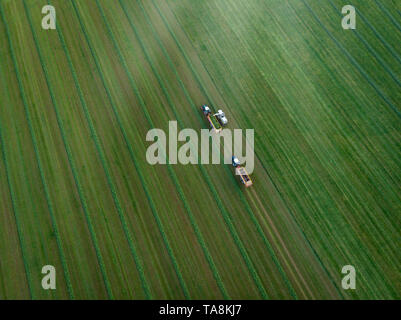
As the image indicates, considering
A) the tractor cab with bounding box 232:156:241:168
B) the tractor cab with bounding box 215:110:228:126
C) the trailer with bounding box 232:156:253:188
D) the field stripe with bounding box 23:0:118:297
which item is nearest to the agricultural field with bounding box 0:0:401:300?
the field stripe with bounding box 23:0:118:297

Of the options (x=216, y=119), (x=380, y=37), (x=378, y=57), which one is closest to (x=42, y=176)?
(x=216, y=119)

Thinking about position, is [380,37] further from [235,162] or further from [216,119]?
[235,162]

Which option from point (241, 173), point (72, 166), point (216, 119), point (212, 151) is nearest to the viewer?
point (241, 173)

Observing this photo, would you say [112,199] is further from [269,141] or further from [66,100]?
[269,141]

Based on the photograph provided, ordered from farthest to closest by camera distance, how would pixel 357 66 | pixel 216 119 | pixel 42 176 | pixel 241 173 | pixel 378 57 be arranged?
pixel 378 57 < pixel 357 66 < pixel 216 119 < pixel 42 176 < pixel 241 173

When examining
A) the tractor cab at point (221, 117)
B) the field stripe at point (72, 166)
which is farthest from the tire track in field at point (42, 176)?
the tractor cab at point (221, 117)
